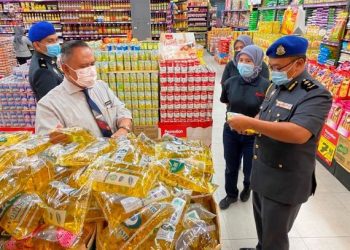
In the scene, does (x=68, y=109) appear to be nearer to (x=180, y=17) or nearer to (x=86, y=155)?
(x=86, y=155)

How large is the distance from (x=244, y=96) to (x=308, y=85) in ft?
3.57

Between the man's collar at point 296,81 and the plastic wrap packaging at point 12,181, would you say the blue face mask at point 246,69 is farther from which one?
the plastic wrap packaging at point 12,181

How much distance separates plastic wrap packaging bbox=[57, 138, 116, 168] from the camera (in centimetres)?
123

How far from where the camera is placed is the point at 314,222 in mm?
2934

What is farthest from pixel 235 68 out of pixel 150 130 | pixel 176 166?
pixel 176 166

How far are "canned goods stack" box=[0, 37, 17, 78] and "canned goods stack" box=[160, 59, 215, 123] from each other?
24.0 ft

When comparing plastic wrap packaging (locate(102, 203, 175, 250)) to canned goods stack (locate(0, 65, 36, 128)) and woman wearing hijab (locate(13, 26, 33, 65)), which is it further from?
woman wearing hijab (locate(13, 26, 33, 65))

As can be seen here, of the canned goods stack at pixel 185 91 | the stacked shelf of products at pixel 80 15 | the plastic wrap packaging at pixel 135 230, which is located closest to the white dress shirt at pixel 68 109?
the plastic wrap packaging at pixel 135 230

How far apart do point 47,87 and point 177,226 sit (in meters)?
2.34

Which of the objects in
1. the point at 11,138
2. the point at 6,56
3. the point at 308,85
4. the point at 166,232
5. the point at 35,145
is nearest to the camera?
the point at 166,232

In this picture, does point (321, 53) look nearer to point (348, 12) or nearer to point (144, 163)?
point (348, 12)

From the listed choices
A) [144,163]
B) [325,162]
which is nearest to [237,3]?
[325,162]

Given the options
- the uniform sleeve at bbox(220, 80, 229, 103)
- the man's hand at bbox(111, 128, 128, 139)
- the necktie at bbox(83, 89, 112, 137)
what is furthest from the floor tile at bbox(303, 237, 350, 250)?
the necktie at bbox(83, 89, 112, 137)

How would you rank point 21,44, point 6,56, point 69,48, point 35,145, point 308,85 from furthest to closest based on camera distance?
1. point 6,56
2. point 21,44
3. point 69,48
4. point 308,85
5. point 35,145
